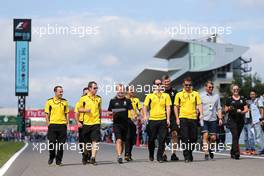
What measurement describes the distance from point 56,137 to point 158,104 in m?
2.41

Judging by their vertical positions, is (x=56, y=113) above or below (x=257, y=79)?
below

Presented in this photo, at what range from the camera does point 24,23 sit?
275 feet

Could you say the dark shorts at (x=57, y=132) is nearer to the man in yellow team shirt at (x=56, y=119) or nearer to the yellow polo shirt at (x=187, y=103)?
the man in yellow team shirt at (x=56, y=119)

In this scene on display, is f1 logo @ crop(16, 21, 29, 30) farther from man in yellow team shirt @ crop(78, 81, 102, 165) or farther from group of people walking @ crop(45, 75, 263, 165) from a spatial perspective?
man in yellow team shirt @ crop(78, 81, 102, 165)

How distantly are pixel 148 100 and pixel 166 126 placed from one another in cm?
72

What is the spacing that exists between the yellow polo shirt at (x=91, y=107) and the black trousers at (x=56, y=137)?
1.77 feet

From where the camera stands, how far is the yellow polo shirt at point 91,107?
14.4m

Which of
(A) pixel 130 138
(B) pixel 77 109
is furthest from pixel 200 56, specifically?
(B) pixel 77 109

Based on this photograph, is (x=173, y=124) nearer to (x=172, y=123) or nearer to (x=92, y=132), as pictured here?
(x=172, y=123)

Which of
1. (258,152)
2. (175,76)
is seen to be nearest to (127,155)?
(258,152)

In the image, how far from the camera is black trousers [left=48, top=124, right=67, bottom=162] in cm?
1438

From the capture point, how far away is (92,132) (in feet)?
47.5

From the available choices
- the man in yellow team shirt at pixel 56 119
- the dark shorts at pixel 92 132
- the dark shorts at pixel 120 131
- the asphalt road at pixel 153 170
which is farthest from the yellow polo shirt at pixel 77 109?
the asphalt road at pixel 153 170

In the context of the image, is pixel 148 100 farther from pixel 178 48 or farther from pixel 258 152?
pixel 178 48
